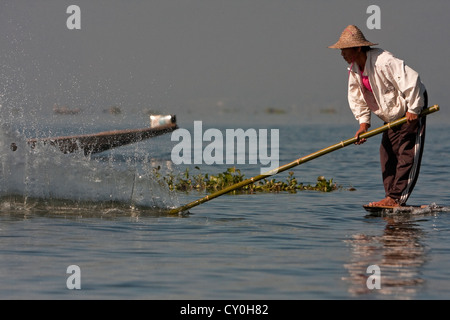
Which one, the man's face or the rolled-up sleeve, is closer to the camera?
the rolled-up sleeve

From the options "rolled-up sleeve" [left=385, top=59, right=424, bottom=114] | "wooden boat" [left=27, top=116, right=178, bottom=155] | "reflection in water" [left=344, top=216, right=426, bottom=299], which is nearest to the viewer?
"reflection in water" [left=344, top=216, right=426, bottom=299]

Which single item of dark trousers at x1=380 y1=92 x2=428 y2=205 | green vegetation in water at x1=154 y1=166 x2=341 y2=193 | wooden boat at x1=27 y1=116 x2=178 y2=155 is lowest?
green vegetation in water at x1=154 y1=166 x2=341 y2=193

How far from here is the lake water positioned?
647cm

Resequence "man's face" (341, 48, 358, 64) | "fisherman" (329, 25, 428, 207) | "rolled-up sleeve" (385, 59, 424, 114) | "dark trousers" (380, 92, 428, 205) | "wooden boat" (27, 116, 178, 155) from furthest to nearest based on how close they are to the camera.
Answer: "wooden boat" (27, 116, 178, 155) → "dark trousers" (380, 92, 428, 205) → "man's face" (341, 48, 358, 64) → "fisherman" (329, 25, 428, 207) → "rolled-up sleeve" (385, 59, 424, 114)

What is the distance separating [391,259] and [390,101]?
9.75ft

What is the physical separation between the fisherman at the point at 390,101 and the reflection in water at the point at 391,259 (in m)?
0.72

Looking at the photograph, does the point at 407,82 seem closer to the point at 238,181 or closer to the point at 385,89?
the point at 385,89

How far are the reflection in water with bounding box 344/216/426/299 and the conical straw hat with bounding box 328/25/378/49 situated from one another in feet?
7.02

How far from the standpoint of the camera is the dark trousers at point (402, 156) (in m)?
10.2

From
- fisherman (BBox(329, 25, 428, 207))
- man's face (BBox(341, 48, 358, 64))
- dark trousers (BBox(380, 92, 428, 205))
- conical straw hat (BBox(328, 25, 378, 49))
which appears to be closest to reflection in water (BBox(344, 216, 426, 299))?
dark trousers (BBox(380, 92, 428, 205))

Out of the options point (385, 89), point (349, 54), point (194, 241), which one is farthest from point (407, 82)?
point (194, 241)

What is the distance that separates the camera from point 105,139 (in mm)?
19891

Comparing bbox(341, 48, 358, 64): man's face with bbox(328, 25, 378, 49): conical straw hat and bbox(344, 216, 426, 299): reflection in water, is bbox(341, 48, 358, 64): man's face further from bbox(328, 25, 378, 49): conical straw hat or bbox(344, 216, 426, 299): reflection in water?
bbox(344, 216, 426, 299): reflection in water

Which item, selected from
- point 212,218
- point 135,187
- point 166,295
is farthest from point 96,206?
point 166,295
